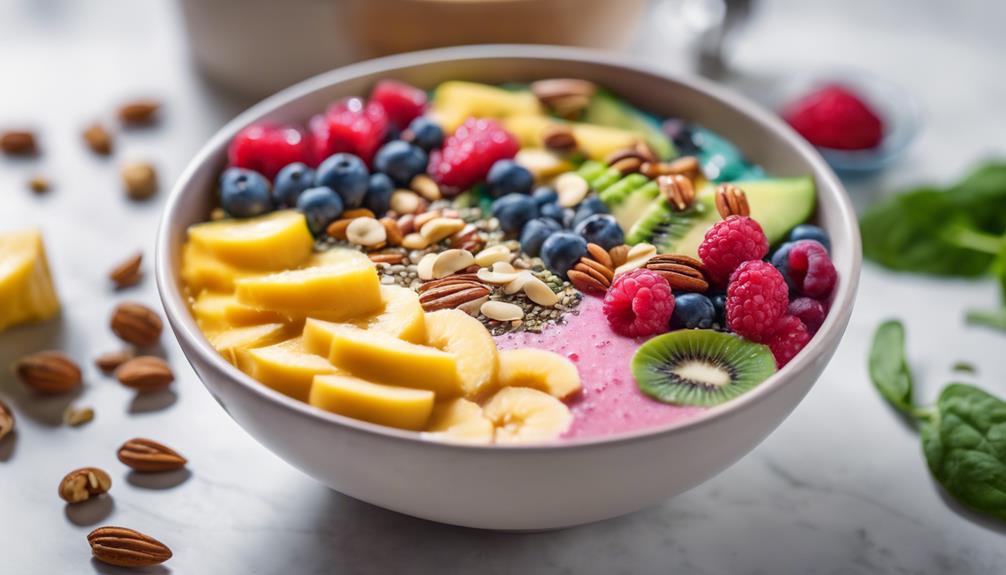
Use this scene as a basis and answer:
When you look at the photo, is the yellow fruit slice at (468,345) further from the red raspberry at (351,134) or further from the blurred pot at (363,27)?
the blurred pot at (363,27)

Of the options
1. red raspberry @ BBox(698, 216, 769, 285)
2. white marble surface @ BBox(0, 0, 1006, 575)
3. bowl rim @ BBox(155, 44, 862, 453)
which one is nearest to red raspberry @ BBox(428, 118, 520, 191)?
bowl rim @ BBox(155, 44, 862, 453)

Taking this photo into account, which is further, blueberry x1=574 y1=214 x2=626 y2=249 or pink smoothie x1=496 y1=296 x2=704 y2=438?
blueberry x1=574 y1=214 x2=626 y2=249

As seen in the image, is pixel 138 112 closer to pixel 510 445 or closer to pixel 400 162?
pixel 400 162

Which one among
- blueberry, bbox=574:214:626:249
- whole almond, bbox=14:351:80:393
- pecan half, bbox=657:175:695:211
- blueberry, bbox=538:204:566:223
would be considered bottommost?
whole almond, bbox=14:351:80:393

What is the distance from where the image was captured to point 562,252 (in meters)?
1.16

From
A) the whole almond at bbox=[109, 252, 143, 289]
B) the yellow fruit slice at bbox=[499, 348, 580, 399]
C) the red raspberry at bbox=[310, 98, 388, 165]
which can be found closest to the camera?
the yellow fruit slice at bbox=[499, 348, 580, 399]

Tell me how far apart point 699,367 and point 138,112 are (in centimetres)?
119

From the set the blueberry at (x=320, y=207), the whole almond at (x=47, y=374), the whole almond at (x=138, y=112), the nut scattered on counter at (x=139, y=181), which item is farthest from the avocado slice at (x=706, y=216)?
the whole almond at (x=138, y=112)

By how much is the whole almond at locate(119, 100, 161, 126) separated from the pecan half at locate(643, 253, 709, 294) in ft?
3.48

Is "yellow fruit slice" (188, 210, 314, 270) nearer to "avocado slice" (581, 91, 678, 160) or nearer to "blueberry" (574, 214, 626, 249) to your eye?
"blueberry" (574, 214, 626, 249)

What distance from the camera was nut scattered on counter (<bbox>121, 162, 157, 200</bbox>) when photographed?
65.0 inches

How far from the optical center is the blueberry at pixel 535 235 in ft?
3.93

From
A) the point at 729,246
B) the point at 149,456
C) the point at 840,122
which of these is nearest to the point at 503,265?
the point at 729,246

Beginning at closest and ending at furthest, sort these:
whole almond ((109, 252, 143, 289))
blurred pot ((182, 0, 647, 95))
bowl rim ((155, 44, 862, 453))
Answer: bowl rim ((155, 44, 862, 453)) < whole almond ((109, 252, 143, 289)) < blurred pot ((182, 0, 647, 95))
